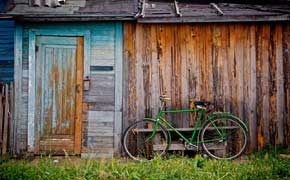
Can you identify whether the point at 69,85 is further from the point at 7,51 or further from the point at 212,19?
the point at 212,19

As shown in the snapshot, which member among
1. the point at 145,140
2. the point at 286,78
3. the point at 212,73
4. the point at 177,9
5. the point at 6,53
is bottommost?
the point at 145,140

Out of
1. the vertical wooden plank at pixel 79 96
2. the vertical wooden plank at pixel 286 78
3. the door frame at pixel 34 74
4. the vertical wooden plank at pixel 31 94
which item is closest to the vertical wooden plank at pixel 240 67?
the vertical wooden plank at pixel 286 78

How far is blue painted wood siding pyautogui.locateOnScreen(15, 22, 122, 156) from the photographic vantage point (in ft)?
29.8

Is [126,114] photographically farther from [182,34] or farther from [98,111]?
[182,34]

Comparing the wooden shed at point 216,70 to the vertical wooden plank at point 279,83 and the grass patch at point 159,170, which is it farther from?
the grass patch at point 159,170

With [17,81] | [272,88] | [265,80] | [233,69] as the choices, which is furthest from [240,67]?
[17,81]

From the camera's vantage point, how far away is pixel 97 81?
9125 millimetres

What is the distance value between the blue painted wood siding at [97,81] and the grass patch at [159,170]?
1.19 metres

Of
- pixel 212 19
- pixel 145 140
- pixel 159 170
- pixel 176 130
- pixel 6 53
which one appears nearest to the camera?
pixel 159 170

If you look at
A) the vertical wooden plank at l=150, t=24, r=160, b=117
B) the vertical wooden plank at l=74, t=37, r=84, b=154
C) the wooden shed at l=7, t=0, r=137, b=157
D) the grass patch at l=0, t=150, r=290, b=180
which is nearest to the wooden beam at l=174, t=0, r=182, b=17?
the vertical wooden plank at l=150, t=24, r=160, b=117

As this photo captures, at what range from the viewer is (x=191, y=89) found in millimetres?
9164

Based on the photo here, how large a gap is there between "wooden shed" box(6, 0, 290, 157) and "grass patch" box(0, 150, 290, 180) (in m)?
1.18

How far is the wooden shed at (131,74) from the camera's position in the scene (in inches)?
357

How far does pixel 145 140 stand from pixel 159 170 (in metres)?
1.95
